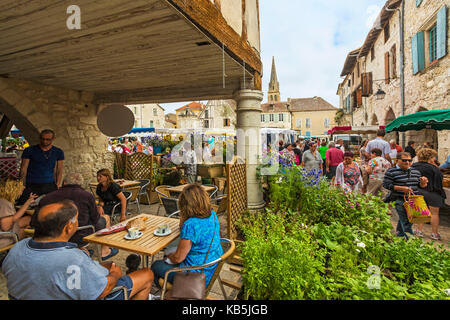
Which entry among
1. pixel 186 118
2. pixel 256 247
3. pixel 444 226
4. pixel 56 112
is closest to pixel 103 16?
pixel 256 247

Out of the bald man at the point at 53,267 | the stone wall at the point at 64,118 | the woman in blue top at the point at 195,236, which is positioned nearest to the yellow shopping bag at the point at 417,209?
the woman in blue top at the point at 195,236

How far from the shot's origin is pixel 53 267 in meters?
1.37

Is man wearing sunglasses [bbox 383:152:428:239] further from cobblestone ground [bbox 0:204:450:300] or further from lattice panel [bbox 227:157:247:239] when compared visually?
lattice panel [bbox 227:157:247:239]

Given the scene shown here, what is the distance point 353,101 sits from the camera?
63.5 feet

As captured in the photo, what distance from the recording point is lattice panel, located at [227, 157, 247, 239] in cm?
348

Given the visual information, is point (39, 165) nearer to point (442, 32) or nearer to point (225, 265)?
point (225, 265)

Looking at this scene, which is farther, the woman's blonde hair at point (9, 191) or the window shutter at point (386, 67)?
the window shutter at point (386, 67)

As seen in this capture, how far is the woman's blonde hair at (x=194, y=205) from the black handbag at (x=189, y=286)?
1.49 ft

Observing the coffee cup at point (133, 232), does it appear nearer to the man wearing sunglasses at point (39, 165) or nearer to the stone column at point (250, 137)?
the stone column at point (250, 137)

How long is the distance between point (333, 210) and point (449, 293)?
1.87 m

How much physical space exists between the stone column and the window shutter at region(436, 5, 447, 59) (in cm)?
681

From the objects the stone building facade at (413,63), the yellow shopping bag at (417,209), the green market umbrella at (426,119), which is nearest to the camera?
the yellow shopping bag at (417,209)

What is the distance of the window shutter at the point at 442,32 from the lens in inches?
276
